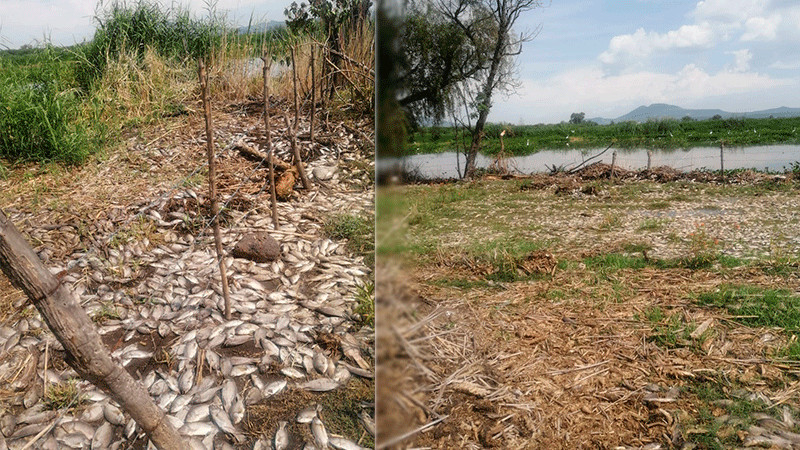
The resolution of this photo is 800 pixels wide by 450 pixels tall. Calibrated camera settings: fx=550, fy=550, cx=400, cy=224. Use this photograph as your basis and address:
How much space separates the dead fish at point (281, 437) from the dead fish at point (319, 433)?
4cm

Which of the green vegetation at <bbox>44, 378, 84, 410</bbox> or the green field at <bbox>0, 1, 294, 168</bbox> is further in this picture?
the green field at <bbox>0, 1, 294, 168</bbox>

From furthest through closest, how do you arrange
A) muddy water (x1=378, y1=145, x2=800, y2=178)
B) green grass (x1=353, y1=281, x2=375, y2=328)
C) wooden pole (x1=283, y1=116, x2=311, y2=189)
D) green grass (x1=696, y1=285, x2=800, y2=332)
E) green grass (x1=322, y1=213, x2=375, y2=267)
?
muddy water (x1=378, y1=145, x2=800, y2=178), wooden pole (x1=283, y1=116, x2=311, y2=189), green grass (x1=322, y1=213, x2=375, y2=267), green grass (x1=696, y1=285, x2=800, y2=332), green grass (x1=353, y1=281, x2=375, y2=328)

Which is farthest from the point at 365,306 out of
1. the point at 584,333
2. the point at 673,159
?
the point at 673,159

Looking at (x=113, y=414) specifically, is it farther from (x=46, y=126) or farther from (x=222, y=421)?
(x=46, y=126)

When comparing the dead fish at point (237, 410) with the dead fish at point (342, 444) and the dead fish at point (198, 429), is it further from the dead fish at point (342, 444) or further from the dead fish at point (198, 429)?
the dead fish at point (342, 444)

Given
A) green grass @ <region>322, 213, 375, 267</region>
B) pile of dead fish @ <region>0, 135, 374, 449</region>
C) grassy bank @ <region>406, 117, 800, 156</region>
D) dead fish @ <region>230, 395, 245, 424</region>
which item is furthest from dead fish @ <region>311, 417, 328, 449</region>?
grassy bank @ <region>406, 117, 800, 156</region>

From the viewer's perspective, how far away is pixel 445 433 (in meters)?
0.72

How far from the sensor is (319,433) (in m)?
0.76

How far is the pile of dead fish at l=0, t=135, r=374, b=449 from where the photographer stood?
783 mm

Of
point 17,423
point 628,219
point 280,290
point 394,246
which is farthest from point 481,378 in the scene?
point 628,219

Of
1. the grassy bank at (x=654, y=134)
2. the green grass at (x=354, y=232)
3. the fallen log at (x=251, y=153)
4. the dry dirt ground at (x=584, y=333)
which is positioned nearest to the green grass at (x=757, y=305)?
the dry dirt ground at (x=584, y=333)

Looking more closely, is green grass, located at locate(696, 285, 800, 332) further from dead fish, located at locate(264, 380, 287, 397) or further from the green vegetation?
the green vegetation

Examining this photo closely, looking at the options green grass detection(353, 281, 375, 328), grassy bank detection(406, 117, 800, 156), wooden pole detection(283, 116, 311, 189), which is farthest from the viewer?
grassy bank detection(406, 117, 800, 156)

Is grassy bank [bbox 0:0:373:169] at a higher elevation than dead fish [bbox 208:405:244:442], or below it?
higher
